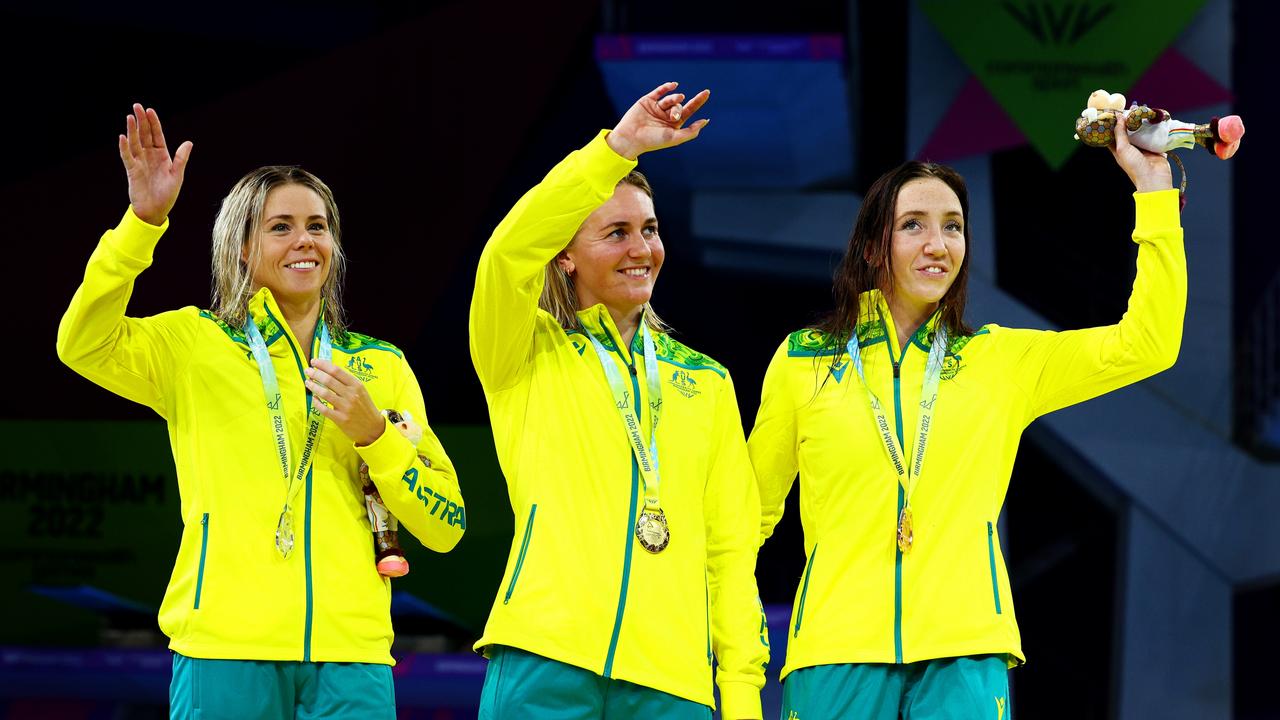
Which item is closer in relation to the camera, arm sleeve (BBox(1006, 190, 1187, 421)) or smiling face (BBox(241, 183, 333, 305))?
arm sleeve (BBox(1006, 190, 1187, 421))

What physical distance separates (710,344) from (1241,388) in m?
2.47

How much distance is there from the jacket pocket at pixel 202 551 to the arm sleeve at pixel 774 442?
98 centimetres

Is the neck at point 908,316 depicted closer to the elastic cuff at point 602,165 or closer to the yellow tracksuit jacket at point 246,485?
the elastic cuff at point 602,165

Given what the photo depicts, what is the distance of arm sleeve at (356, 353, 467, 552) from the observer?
264 cm

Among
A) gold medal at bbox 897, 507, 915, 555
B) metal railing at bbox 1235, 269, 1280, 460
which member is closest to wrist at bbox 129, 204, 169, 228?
gold medal at bbox 897, 507, 915, 555

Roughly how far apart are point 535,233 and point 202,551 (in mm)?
835

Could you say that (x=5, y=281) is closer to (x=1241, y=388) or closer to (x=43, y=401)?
(x=43, y=401)

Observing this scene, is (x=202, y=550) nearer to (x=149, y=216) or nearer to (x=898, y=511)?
(x=149, y=216)

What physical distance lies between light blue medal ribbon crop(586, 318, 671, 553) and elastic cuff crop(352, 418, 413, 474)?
0.40m

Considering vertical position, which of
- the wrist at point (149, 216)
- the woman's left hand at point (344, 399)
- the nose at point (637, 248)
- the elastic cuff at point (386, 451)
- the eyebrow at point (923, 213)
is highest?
the eyebrow at point (923, 213)

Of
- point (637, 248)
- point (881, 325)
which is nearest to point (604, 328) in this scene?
point (637, 248)

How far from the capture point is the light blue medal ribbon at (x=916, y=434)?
2.47 metres

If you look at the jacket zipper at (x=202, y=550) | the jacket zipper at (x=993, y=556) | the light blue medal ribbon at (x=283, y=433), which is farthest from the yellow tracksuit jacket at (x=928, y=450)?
the jacket zipper at (x=202, y=550)

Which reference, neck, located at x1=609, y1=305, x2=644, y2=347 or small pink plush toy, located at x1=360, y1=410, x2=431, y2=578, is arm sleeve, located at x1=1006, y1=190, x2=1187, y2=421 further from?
small pink plush toy, located at x1=360, y1=410, x2=431, y2=578
